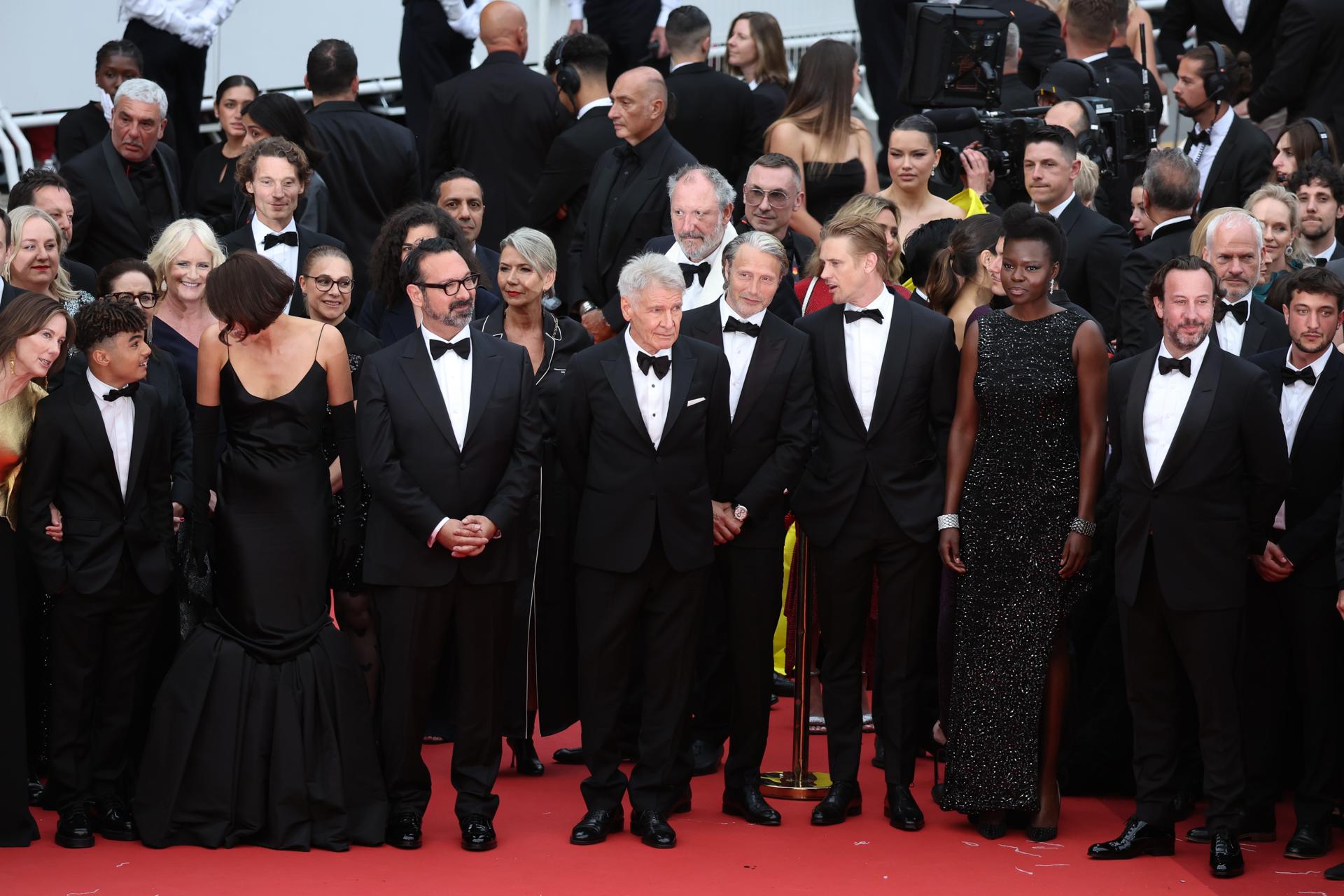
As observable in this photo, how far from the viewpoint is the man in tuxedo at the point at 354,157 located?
8.40 m

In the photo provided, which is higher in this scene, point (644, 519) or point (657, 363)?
point (657, 363)

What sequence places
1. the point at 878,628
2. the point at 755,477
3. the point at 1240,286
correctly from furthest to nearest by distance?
the point at 1240,286, the point at 878,628, the point at 755,477

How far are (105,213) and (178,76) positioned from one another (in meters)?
2.08

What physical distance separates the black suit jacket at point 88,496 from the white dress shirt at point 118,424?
0.01m

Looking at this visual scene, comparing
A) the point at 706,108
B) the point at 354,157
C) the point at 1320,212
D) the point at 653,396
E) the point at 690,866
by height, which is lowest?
the point at 690,866

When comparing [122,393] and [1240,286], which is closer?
[122,393]

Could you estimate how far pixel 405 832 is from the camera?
5438 millimetres

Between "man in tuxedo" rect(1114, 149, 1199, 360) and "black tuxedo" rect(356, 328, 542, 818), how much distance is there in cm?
232

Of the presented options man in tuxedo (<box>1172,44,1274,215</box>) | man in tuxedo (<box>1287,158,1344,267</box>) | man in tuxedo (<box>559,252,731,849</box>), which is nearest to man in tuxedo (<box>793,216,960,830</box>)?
man in tuxedo (<box>559,252,731,849</box>)

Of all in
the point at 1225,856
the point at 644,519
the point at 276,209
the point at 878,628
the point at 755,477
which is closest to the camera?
the point at 1225,856

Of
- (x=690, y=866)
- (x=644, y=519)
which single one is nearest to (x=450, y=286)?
(x=644, y=519)

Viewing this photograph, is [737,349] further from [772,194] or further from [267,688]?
[267,688]

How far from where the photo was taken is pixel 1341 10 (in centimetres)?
1007

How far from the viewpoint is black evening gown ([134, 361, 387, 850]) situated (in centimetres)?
538
